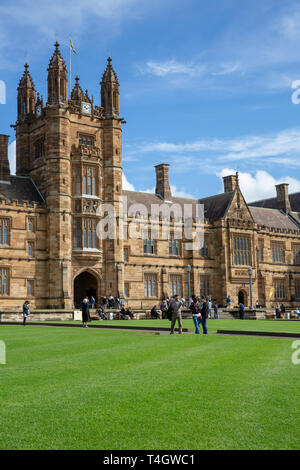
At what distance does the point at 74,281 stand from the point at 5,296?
8.85 m

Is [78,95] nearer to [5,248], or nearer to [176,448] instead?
[5,248]

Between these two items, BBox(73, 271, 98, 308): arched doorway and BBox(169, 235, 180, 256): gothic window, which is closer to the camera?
BBox(73, 271, 98, 308): arched doorway

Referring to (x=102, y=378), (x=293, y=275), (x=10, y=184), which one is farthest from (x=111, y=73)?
(x=102, y=378)

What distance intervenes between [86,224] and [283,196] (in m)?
38.2

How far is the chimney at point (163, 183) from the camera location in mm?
63062

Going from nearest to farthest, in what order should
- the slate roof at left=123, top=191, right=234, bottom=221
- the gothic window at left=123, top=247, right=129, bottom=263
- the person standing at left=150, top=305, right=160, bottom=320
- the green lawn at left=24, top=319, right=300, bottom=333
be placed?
the green lawn at left=24, top=319, right=300, bottom=333, the person standing at left=150, top=305, right=160, bottom=320, the gothic window at left=123, top=247, right=129, bottom=263, the slate roof at left=123, top=191, right=234, bottom=221

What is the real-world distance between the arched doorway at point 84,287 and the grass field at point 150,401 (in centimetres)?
3769

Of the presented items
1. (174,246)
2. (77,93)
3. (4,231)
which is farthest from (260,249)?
(4,231)

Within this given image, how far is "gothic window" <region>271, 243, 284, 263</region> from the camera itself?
6896 cm

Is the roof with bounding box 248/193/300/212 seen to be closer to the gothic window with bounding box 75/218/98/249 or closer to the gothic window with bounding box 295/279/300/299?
the gothic window with bounding box 295/279/300/299

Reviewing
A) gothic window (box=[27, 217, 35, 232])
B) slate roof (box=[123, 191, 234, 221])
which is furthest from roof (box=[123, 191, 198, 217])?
gothic window (box=[27, 217, 35, 232])

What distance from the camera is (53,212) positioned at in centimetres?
→ 4744

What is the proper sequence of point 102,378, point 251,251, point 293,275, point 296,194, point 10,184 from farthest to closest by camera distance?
point 296,194 < point 293,275 < point 251,251 < point 10,184 < point 102,378

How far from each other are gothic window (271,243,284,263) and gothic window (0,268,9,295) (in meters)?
36.7
